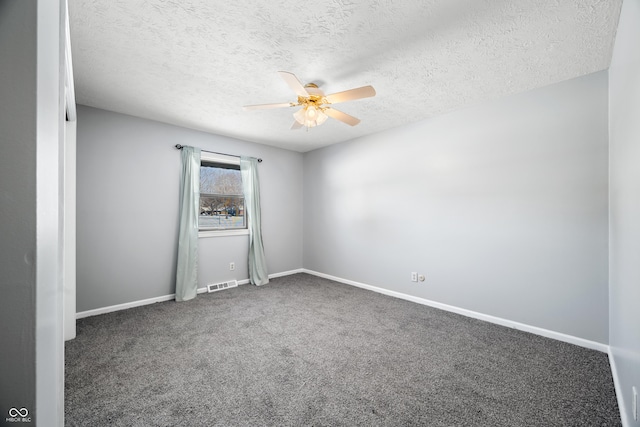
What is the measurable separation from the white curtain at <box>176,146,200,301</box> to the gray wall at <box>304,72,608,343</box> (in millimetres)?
2486

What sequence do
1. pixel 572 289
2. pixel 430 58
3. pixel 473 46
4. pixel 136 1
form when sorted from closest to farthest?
pixel 136 1 < pixel 473 46 < pixel 430 58 < pixel 572 289

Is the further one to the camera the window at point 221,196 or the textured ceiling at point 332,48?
the window at point 221,196

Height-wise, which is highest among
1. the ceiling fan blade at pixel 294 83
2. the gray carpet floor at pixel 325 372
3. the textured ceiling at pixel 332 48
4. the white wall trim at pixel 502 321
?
the textured ceiling at pixel 332 48

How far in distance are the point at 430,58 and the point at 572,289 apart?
250 centimetres

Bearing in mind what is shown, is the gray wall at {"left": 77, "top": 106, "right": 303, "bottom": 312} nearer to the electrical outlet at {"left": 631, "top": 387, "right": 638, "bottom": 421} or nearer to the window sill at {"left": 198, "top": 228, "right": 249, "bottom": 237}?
the window sill at {"left": 198, "top": 228, "right": 249, "bottom": 237}

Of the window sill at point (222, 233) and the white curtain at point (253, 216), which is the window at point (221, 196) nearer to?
the window sill at point (222, 233)

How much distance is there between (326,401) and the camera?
1.75 m

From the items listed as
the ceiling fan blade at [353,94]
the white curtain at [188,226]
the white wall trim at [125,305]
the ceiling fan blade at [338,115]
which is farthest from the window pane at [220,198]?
the ceiling fan blade at [353,94]

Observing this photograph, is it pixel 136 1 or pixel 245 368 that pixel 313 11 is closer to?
pixel 136 1

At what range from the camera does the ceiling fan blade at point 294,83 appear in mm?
1870

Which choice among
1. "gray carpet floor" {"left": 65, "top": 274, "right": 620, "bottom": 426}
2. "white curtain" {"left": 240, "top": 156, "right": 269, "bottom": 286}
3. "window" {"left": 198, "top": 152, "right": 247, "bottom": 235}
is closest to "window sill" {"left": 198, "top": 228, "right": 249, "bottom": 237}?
"window" {"left": 198, "top": 152, "right": 247, "bottom": 235}

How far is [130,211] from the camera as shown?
3441 mm

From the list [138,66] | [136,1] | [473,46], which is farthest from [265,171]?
[473,46]

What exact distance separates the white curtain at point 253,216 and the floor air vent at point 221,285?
31cm
